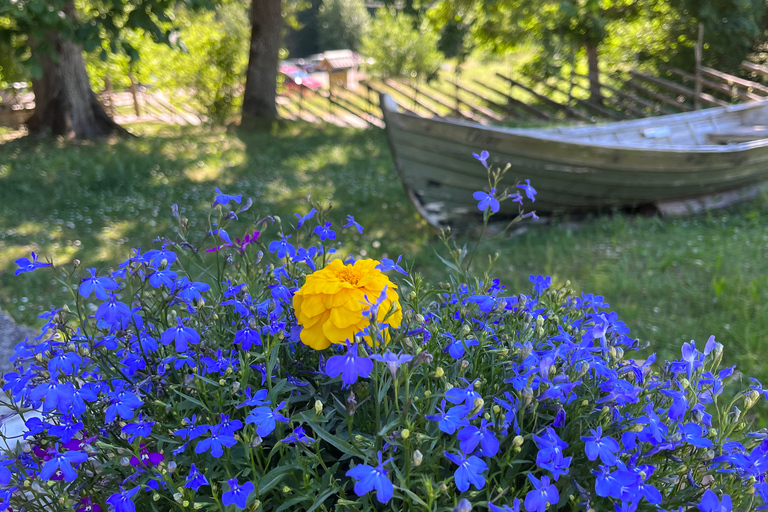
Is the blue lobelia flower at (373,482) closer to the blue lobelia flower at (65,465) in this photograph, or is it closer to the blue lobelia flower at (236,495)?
the blue lobelia flower at (236,495)

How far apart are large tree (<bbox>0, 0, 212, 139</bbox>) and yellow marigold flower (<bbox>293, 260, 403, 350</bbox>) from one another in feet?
20.5

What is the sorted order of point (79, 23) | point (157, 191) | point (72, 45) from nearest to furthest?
1. point (79, 23)
2. point (157, 191)
3. point (72, 45)

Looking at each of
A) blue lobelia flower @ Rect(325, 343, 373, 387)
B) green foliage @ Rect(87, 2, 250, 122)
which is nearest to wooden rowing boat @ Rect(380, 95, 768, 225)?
blue lobelia flower @ Rect(325, 343, 373, 387)

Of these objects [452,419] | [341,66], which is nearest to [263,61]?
[452,419]

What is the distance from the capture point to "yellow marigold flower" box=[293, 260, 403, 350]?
1.09 meters

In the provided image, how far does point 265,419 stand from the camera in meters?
1.01

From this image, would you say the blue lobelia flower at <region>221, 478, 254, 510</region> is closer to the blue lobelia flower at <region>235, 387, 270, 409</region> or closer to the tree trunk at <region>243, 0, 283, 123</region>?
the blue lobelia flower at <region>235, 387, 270, 409</region>

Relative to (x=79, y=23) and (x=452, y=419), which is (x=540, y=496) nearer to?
(x=452, y=419)

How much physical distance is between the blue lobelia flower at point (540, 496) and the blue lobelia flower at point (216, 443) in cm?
53

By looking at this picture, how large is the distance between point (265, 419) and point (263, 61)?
11.8 metres

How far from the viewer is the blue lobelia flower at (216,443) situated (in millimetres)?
1022

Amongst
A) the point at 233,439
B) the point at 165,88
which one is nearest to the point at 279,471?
the point at 233,439

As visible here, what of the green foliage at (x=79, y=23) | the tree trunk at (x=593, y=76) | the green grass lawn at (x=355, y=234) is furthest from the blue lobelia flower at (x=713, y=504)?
the tree trunk at (x=593, y=76)

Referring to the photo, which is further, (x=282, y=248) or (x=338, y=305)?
(x=282, y=248)
